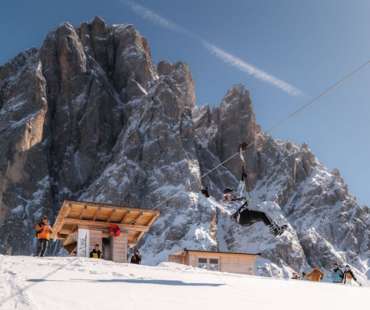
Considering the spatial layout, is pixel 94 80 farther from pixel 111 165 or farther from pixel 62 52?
pixel 111 165

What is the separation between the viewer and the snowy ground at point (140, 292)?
10.4m

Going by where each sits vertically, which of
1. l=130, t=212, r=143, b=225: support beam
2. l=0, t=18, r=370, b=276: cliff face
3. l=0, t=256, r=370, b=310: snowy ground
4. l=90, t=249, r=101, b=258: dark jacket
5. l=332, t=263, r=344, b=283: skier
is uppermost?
l=0, t=18, r=370, b=276: cliff face

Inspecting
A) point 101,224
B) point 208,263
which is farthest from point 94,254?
point 208,263

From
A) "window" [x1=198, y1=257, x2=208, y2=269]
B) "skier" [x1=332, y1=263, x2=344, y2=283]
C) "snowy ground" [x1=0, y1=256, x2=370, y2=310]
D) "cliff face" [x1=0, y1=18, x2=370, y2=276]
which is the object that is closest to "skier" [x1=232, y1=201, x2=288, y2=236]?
"snowy ground" [x1=0, y1=256, x2=370, y2=310]

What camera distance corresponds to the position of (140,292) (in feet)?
38.8

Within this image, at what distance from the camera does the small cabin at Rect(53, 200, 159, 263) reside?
28.7 m

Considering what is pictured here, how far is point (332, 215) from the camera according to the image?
162 meters

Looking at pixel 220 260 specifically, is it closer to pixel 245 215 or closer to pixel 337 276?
pixel 337 276

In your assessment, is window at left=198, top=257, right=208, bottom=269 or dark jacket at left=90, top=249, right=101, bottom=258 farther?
window at left=198, top=257, right=208, bottom=269

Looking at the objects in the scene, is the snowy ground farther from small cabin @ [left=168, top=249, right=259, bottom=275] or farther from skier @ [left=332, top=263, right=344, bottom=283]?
small cabin @ [left=168, top=249, right=259, bottom=275]

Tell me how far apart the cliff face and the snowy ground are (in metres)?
101

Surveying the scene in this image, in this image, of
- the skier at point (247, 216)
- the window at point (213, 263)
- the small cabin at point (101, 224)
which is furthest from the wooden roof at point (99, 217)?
the skier at point (247, 216)

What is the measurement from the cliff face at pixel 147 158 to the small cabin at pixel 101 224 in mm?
85841

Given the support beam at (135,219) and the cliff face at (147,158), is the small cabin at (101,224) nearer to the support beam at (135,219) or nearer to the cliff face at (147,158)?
the support beam at (135,219)
